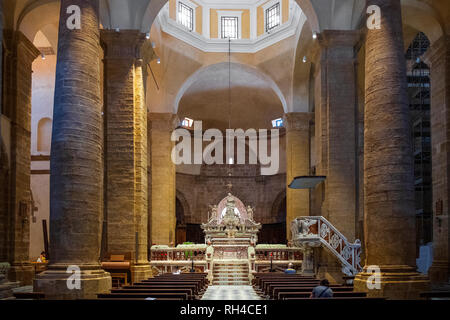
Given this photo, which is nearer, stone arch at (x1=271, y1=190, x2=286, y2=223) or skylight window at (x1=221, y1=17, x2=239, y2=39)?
skylight window at (x1=221, y1=17, x2=239, y2=39)

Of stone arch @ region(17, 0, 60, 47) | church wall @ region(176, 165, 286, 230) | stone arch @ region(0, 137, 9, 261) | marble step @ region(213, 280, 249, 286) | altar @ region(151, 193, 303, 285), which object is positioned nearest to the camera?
stone arch @ region(0, 137, 9, 261)

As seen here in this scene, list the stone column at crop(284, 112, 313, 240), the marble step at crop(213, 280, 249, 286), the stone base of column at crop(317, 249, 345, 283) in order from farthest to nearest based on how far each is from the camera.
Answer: the stone column at crop(284, 112, 313, 240) < the marble step at crop(213, 280, 249, 286) < the stone base of column at crop(317, 249, 345, 283)

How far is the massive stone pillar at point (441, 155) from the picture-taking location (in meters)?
16.5

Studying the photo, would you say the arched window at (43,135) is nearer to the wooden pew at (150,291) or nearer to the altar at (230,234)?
the altar at (230,234)

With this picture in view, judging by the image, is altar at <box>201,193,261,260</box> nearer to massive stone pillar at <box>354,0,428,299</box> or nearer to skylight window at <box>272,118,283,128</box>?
skylight window at <box>272,118,283,128</box>

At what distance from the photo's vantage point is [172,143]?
100ft

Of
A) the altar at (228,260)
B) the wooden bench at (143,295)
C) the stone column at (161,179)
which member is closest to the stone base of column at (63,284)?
the wooden bench at (143,295)

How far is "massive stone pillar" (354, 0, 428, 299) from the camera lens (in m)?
11.0

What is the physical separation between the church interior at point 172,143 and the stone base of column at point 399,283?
0.10 feet

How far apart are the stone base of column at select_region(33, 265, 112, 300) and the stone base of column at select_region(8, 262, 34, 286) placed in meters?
6.30

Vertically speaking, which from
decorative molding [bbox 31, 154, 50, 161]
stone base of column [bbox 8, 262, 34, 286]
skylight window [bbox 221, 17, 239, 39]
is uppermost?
skylight window [bbox 221, 17, 239, 39]

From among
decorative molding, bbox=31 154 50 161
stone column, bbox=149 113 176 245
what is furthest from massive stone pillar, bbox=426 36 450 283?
decorative molding, bbox=31 154 50 161
